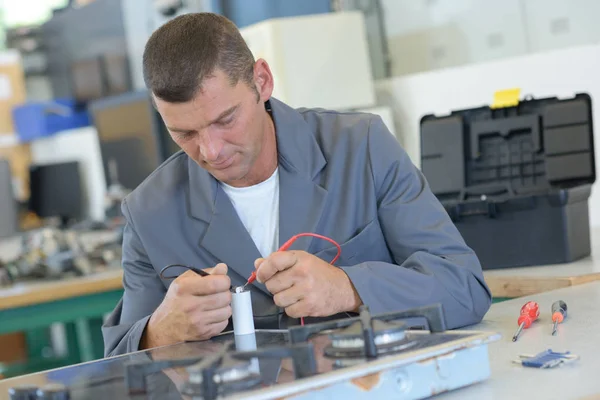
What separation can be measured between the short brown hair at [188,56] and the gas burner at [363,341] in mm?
610

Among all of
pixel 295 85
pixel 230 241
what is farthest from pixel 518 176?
pixel 295 85

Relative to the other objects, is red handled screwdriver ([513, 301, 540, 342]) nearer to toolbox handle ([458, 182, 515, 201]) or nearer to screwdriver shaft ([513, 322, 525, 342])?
screwdriver shaft ([513, 322, 525, 342])

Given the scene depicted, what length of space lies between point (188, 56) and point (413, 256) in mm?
494

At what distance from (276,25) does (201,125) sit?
1716 mm

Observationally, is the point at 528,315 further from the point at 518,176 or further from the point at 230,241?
the point at 518,176

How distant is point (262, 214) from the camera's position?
65.9 inches

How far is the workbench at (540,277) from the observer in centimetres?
179

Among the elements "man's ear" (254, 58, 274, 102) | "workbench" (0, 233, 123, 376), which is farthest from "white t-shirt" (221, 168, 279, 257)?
"workbench" (0, 233, 123, 376)

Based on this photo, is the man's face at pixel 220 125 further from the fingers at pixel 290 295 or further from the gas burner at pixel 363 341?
the gas burner at pixel 363 341

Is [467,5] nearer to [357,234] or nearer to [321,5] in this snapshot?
[321,5]

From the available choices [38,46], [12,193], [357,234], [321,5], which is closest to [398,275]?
[357,234]

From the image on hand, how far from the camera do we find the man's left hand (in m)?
1.34

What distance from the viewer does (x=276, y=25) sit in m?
3.15

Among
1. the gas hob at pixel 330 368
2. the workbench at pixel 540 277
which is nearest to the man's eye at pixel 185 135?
the gas hob at pixel 330 368
